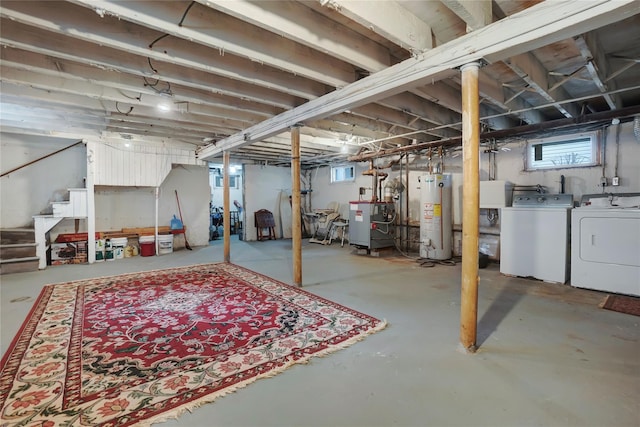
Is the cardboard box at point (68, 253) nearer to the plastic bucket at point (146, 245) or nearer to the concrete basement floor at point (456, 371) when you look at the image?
the plastic bucket at point (146, 245)

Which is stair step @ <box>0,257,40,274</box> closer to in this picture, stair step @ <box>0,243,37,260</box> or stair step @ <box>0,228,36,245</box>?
stair step @ <box>0,243,37,260</box>

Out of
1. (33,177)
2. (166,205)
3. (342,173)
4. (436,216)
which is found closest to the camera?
(33,177)

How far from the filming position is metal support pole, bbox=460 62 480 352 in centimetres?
213

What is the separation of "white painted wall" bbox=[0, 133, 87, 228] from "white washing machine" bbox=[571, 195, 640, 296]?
8385mm

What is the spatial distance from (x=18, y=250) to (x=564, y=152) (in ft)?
29.0

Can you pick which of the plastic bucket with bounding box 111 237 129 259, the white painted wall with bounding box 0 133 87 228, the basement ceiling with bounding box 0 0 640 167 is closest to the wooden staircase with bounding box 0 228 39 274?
the white painted wall with bounding box 0 133 87 228

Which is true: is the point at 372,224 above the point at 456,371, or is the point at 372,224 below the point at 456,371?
above

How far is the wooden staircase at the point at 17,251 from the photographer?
4676mm

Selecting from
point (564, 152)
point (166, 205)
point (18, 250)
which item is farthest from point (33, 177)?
point (564, 152)

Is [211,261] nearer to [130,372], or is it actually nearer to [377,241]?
[377,241]

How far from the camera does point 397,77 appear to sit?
257 centimetres

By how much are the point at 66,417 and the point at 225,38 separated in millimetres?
2597

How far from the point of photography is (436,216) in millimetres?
5570

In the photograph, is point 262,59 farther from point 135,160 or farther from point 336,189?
point 336,189
